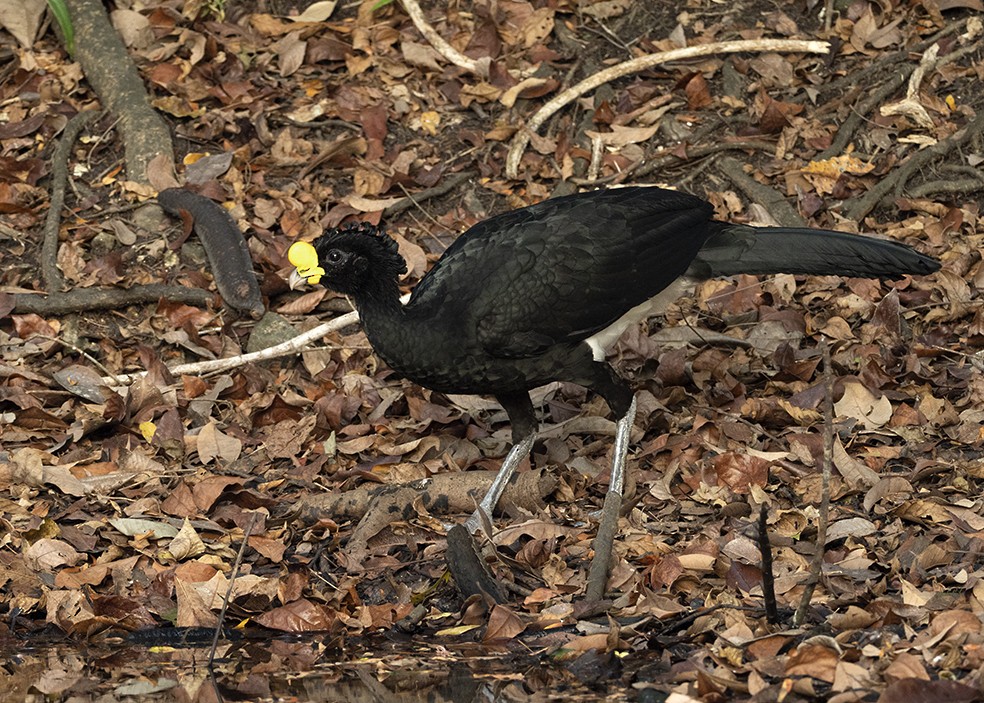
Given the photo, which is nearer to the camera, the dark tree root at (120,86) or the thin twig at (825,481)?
the thin twig at (825,481)

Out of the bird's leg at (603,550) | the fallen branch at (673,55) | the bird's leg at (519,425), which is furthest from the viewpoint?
the fallen branch at (673,55)

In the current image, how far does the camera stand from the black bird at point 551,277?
5.54 meters

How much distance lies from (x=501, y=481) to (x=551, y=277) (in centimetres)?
89

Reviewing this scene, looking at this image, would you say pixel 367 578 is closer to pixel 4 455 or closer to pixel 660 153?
pixel 4 455

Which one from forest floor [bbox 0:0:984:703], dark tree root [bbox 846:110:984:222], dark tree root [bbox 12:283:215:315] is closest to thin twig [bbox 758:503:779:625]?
forest floor [bbox 0:0:984:703]

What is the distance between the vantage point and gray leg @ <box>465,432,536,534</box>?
5.50 meters

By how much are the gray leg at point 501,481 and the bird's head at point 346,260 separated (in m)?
0.93

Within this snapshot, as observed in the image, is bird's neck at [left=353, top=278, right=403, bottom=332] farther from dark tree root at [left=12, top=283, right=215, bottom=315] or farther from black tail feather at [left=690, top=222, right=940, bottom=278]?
dark tree root at [left=12, top=283, right=215, bottom=315]

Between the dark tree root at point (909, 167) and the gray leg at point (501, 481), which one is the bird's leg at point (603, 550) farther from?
the dark tree root at point (909, 167)

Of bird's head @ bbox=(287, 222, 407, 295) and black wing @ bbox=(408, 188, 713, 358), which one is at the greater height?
bird's head @ bbox=(287, 222, 407, 295)

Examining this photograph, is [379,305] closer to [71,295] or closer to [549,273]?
[549,273]

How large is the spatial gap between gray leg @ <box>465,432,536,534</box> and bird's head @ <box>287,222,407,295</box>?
93 cm

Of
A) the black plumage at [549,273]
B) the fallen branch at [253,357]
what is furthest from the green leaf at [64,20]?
the black plumage at [549,273]

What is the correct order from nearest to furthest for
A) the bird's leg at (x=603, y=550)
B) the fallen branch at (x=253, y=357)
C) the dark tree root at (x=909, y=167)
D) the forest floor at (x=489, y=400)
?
the forest floor at (x=489, y=400) → the bird's leg at (x=603, y=550) → the fallen branch at (x=253, y=357) → the dark tree root at (x=909, y=167)
